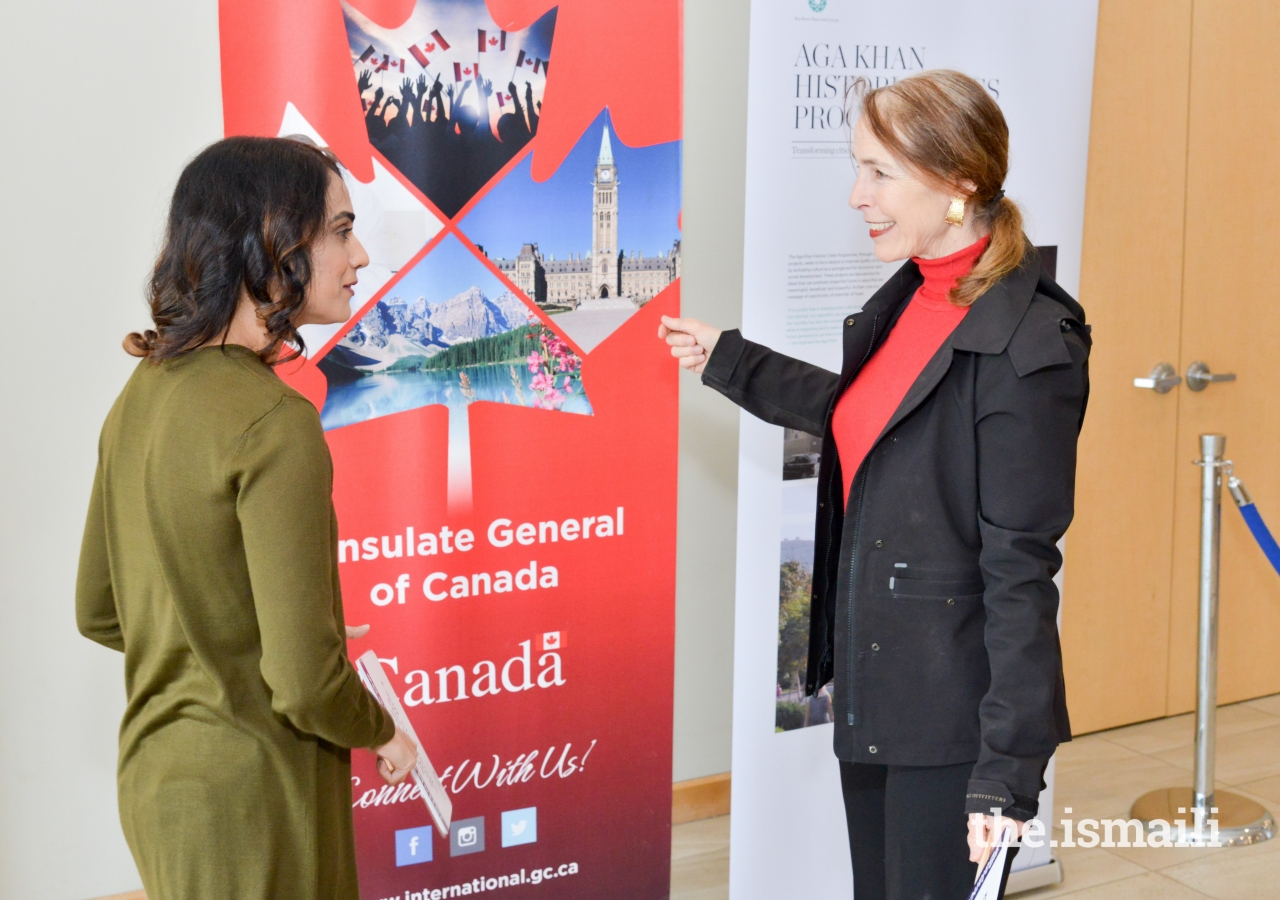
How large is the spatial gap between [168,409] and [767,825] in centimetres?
167

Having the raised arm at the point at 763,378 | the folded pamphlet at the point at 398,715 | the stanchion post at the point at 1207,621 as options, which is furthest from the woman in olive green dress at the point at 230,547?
the stanchion post at the point at 1207,621

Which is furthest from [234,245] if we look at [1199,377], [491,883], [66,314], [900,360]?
[1199,377]

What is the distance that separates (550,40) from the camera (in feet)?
7.35

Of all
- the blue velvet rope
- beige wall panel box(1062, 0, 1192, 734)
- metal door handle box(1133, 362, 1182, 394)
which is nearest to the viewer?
the blue velvet rope

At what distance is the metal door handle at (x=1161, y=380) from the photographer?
3.72 metres

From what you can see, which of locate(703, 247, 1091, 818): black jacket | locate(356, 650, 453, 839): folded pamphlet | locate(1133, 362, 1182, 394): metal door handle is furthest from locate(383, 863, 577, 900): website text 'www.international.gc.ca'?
locate(1133, 362, 1182, 394): metal door handle

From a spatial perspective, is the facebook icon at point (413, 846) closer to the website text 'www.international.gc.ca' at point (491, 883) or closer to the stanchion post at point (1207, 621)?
the website text 'www.international.gc.ca' at point (491, 883)

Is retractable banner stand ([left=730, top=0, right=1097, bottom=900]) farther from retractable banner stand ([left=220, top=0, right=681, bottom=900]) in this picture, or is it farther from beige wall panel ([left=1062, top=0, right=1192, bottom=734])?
beige wall panel ([left=1062, top=0, right=1192, bottom=734])

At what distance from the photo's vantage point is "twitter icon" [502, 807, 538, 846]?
2.45 metres

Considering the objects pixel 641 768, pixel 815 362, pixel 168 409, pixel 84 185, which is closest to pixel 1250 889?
pixel 641 768

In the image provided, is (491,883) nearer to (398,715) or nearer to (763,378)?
(398,715)

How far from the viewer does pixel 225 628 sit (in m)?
1.30

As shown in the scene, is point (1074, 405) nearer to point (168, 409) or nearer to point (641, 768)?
point (168, 409)

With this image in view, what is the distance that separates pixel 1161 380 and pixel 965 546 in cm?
251
